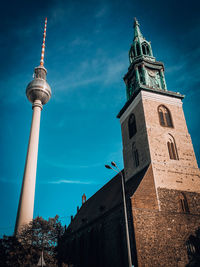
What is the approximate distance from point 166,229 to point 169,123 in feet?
42.4

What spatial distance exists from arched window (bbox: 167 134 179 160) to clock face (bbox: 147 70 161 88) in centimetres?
825

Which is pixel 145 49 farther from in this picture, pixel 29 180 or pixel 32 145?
pixel 29 180

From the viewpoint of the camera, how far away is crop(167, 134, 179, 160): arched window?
2508 cm

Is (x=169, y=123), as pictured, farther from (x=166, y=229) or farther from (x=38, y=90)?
(x=38, y=90)

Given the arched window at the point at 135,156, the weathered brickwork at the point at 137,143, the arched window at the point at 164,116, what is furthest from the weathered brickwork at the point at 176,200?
the arched window at the point at 164,116

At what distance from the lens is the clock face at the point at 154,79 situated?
31241mm

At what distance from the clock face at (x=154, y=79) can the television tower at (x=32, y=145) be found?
2276 centimetres

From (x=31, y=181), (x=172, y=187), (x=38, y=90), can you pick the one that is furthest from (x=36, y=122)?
(x=172, y=187)

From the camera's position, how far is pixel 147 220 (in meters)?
19.0

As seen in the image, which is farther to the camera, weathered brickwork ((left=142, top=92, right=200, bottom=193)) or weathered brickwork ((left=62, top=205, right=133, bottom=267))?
weathered brickwork ((left=142, top=92, right=200, bottom=193))

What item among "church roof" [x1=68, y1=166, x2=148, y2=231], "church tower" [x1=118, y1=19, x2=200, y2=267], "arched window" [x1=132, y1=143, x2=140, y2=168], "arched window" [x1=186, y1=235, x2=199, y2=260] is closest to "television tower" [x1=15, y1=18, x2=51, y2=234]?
"church roof" [x1=68, y1=166, x2=148, y2=231]

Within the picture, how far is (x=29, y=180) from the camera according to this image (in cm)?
3712

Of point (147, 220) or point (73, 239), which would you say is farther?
point (73, 239)

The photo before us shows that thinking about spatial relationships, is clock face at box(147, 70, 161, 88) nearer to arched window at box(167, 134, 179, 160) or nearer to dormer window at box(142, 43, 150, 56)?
dormer window at box(142, 43, 150, 56)
